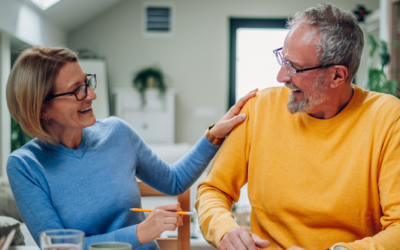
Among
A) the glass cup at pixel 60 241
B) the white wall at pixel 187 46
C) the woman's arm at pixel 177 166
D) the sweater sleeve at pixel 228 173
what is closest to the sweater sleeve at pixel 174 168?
the woman's arm at pixel 177 166

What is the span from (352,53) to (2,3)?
284 centimetres

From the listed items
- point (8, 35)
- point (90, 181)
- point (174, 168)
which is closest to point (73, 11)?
point (8, 35)

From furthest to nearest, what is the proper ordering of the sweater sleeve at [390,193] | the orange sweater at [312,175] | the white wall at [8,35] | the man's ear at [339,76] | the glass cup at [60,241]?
the white wall at [8,35], the man's ear at [339,76], the orange sweater at [312,175], the sweater sleeve at [390,193], the glass cup at [60,241]

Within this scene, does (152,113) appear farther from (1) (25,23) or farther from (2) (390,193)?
(2) (390,193)

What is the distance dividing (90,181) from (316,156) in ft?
2.26

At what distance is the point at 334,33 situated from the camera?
113 centimetres

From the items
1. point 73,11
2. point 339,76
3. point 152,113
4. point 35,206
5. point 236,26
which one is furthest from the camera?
point 236,26

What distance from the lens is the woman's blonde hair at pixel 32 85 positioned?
1.11 metres

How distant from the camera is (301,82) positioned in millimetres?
1176

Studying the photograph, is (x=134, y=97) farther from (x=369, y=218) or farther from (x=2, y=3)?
(x=369, y=218)

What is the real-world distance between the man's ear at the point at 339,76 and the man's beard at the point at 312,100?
1.1 inches

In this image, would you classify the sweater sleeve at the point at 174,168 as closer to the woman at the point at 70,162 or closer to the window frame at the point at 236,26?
the woman at the point at 70,162

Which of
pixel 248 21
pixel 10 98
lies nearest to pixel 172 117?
pixel 248 21

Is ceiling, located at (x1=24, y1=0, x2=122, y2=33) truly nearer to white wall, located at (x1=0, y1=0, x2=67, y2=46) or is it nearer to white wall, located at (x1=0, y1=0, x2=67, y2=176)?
white wall, located at (x1=0, y1=0, x2=67, y2=46)
